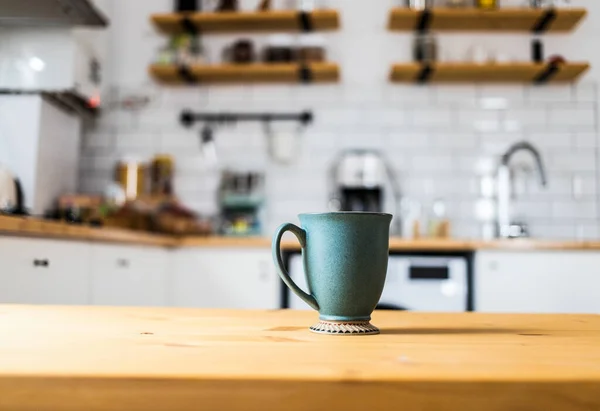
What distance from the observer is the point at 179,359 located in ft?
1.45

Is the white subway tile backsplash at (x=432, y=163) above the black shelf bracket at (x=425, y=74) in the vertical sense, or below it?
below

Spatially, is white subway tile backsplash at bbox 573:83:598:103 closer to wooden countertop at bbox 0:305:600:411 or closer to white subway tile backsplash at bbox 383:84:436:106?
white subway tile backsplash at bbox 383:84:436:106

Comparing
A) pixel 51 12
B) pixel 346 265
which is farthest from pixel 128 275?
pixel 346 265

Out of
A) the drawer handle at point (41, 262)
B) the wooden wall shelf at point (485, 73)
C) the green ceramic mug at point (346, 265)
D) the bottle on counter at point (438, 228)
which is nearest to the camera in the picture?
the green ceramic mug at point (346, 265)

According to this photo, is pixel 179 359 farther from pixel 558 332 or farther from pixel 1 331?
pixel 558 332

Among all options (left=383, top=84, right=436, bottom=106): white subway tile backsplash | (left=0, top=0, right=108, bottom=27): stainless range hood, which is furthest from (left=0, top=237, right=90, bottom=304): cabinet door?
(left=383, top=84, right=436, bottom=106): white subway tile backsplash

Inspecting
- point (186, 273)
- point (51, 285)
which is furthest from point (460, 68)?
point (51, 285)

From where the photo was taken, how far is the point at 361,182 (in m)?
3.59

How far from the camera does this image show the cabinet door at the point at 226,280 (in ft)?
10.1

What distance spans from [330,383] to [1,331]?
0.33 meters

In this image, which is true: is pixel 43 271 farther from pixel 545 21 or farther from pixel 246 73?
pixel 545 21

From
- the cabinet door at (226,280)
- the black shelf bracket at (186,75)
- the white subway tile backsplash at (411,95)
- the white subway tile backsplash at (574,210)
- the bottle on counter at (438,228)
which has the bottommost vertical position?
the cabinet door at (226,280)

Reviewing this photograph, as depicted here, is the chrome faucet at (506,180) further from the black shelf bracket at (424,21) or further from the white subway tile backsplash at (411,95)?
the black shelf bracket at (424,21)

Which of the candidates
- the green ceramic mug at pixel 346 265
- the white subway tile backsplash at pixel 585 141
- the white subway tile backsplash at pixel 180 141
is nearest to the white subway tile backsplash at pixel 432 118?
the white subway tile backsplash at pixel 585 141
